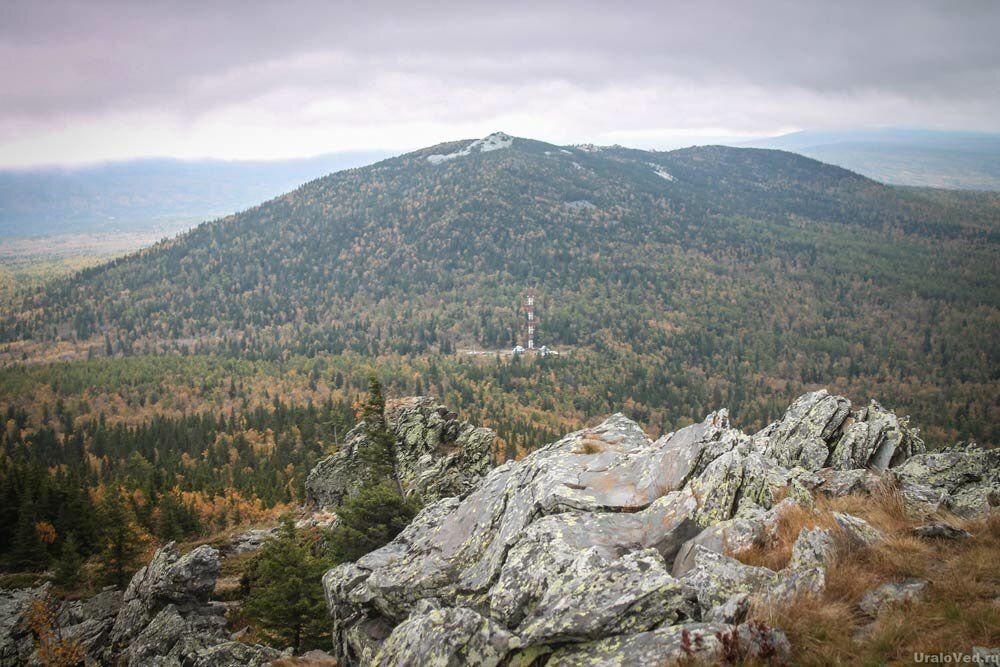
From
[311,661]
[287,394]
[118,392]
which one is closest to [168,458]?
[287,394]

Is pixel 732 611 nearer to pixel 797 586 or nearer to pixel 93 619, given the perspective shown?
pixel 797 586

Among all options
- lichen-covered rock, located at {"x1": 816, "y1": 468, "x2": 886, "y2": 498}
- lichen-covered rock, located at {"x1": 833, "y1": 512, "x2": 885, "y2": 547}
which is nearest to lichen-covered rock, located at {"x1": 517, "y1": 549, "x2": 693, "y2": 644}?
lichen-covered rock, located at {"x1": 833, "y1": 512, "x2": 885, "y2": 547}

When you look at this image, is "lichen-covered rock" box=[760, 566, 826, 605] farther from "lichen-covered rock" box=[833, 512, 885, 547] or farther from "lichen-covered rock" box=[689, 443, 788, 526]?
"lichen-covered rock" box=[689, 443, 788, 526]

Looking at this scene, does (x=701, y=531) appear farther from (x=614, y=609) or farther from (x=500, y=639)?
(x=500, y=639)

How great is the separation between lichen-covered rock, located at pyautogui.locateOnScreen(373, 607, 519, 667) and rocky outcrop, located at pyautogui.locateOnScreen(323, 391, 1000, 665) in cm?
Result: 4

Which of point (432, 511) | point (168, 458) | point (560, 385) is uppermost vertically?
point (432, 511)

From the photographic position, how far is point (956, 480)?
1975 cm

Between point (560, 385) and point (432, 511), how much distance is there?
151 meters

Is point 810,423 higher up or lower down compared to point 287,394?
higher up

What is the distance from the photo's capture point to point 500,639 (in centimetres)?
1291

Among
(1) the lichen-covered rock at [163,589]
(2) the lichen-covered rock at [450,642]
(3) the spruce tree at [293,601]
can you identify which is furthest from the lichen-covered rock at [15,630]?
(2) the lichen-covered rock at [450,642]

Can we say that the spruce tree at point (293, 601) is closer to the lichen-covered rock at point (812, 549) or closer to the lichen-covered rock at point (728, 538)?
the lichen-covered rock at point (728, 538)

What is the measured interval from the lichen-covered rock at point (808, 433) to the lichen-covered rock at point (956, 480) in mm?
3846

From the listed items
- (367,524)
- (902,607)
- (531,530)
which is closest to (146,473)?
(367,524)
